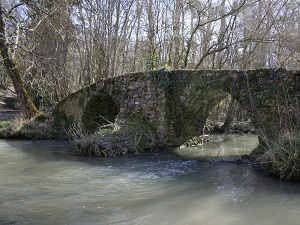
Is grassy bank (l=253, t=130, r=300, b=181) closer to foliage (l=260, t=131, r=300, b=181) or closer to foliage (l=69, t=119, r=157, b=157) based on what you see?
foliage (l=260, t=131, r=300, b=181)

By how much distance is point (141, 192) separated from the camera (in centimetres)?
649

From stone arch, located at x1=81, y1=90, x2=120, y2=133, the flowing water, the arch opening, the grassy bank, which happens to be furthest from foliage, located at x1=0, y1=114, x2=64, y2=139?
the grassy bank

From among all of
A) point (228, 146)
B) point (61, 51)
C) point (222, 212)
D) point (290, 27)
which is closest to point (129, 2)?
point (61, 51)

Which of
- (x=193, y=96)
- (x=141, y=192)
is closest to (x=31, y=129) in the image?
(x=193, y=96)

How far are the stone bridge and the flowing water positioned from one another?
1693 millimetres

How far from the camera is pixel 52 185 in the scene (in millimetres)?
6938

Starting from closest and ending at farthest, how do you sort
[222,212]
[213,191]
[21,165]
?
1. [222,212]
2. [213,191]
3. [21,165]

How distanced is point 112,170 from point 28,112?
9070mm

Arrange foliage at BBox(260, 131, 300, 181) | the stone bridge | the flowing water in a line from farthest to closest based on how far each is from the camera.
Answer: the stone bridge < foliage at BBox(260, 131, 300, 181) < the flowing water

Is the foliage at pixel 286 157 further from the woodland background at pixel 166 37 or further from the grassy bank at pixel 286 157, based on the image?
the woodland background at pixel 166 37

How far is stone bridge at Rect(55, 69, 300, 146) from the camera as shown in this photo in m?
9.58

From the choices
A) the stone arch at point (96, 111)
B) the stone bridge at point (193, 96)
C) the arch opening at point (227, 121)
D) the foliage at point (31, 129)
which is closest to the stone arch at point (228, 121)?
the arch opening at point (227, 121)

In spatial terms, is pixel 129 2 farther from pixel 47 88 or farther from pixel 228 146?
pixel 228 146

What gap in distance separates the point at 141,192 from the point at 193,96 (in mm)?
5730
